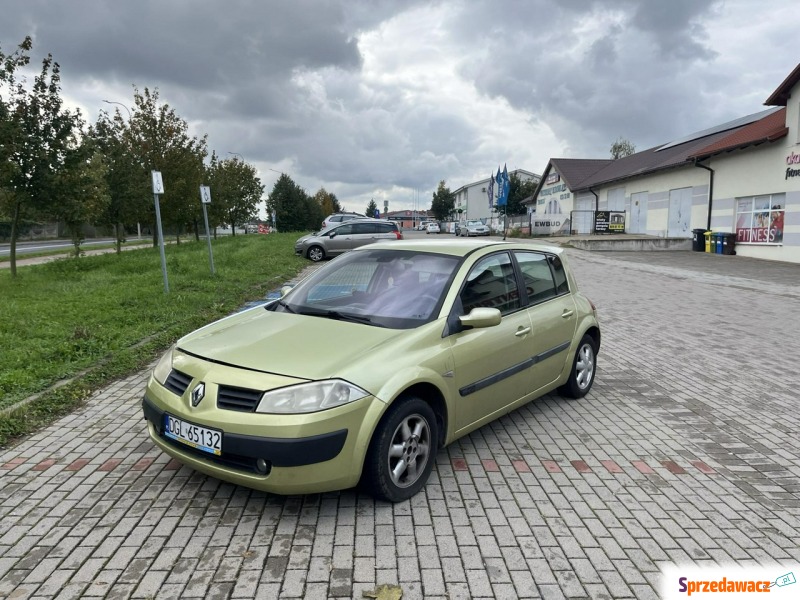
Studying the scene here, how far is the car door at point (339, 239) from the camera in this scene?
22141 mm

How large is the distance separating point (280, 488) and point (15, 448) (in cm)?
252

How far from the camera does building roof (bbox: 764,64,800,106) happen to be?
20.6 metres

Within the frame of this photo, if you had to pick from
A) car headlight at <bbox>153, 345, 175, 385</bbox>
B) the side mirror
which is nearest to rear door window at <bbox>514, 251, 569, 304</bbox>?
the side mirror

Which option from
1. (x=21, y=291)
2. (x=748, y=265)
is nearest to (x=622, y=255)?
(x=748, y=265)

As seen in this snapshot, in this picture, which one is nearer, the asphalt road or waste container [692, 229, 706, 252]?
waste container [692, 229, 706, 252]

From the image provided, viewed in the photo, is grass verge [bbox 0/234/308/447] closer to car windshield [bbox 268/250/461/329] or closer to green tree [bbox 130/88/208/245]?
car windshield [bbox 268/250/461/329]

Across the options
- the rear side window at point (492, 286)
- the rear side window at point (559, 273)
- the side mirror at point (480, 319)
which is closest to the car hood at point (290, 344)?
the side mirror at point (480, 319)

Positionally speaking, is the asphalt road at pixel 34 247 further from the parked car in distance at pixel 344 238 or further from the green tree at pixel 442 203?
the green tree at pixel 442 203

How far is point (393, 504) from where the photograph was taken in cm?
338

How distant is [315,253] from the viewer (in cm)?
2225

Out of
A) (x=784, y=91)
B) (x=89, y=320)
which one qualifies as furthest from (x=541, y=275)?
(x=784, y=91)

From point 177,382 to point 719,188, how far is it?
28.3 meters

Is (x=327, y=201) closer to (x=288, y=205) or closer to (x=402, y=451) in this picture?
(x=288, y=205)

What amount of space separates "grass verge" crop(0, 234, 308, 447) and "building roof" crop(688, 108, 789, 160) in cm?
1962
